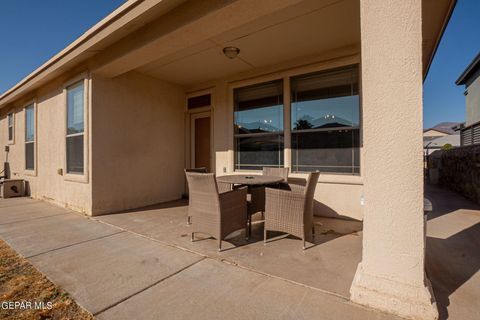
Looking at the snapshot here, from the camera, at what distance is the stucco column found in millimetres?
1552

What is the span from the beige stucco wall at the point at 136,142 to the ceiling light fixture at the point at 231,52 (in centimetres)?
236

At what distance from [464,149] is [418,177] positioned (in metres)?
6.76

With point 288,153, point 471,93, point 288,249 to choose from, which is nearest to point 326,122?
point 288,153

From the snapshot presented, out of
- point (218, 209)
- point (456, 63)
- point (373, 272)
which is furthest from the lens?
point (456, 63)

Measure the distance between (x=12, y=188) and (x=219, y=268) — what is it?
792 cm

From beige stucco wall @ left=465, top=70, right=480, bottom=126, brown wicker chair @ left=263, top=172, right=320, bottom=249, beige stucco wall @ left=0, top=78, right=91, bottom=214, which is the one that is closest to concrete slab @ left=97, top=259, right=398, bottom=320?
brown wicker chair @ left=263, top=172, right=320, bottom=249

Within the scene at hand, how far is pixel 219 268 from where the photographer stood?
92.3 inches

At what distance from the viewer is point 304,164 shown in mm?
4594

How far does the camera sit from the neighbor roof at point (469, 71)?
9814 millimetres

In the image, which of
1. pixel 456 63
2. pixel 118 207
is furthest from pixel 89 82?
pixel 456 63

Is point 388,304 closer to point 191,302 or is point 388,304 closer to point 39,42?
point 191,302

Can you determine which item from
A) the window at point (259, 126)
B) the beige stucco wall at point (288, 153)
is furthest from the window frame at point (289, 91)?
the window at point (259, 126)

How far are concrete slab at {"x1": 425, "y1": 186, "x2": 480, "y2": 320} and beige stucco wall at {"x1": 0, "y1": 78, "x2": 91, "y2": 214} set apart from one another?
5.27 metres

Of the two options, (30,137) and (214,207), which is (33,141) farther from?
(214,207)
